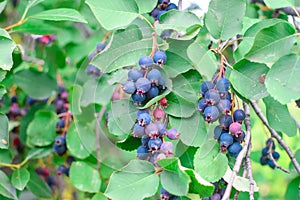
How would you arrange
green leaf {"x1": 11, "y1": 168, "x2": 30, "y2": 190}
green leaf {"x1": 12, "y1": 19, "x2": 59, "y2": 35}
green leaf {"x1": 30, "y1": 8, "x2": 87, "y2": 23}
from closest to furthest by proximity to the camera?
1. green leaf {"x1": 30, "y1": 8, "x2": 87, "y2": 23}
2. green leaf {"x1": 11, "y1": 168, "x2": 30, "y2": 190}
3. green leaf {"x1": 12, "y1": 19, "x2": 59, "y2": 35}

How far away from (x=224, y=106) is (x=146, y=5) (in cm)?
27

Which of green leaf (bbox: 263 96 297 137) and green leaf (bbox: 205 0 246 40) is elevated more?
green leaf (bbox: 205 0 246 40)

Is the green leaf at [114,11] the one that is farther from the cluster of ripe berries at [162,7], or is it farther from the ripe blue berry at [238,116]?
the ripe blue berry at [238,116]

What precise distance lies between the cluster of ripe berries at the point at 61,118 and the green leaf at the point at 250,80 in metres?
0.76

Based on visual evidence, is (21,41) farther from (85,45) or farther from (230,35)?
(230,35)

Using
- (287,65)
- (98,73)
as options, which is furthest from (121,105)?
(98,73)

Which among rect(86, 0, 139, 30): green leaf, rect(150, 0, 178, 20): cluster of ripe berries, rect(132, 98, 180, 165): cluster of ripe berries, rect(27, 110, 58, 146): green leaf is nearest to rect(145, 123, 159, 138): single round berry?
rect(132, 98, 180, 165): cluster of ripe berries

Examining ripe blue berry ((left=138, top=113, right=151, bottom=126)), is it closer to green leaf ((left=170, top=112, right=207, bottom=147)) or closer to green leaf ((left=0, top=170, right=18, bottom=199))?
green leaf ((left=170, top=112, right=207, bottom=147))

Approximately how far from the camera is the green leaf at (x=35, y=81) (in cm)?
185

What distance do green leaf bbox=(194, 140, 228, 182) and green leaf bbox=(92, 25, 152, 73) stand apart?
0.23 meters

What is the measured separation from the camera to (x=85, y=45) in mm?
2031

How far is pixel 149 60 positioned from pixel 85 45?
1062mm

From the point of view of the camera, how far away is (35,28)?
1.62m

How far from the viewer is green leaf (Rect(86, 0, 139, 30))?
103 centimetres
